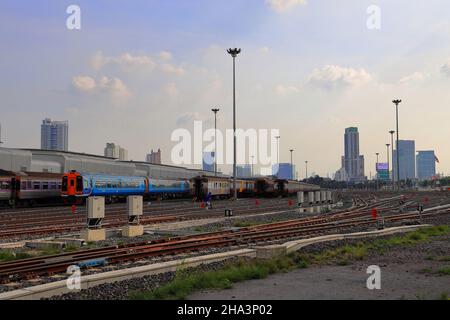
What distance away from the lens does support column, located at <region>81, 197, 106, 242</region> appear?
19130 millimetres

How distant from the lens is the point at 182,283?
941 centimetres

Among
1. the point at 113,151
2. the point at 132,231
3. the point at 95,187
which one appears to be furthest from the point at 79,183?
the point at 113,151

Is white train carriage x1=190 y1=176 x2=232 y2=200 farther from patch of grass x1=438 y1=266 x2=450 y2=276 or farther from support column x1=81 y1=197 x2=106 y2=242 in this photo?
patch of grass x1=438 y1=266 x2=450 y2=276

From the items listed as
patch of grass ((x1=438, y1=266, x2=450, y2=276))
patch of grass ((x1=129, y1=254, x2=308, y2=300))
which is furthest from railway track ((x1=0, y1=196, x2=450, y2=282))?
patch of grass ((x1=438, y1=266, x2=450, y2=276))

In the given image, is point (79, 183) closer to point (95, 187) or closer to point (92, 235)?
point (95, 187)

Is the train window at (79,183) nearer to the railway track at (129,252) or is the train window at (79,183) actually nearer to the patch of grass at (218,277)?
the railway track at (129,252)

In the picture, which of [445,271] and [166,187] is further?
[166,187]

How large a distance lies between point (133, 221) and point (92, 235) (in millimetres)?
2597

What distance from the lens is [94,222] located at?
1964 centimetres

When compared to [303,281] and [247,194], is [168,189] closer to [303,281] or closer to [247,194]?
[247,194]

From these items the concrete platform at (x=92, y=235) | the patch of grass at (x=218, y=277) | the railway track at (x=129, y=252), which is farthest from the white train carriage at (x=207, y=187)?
the patch of grass at (x=218, y=277)
